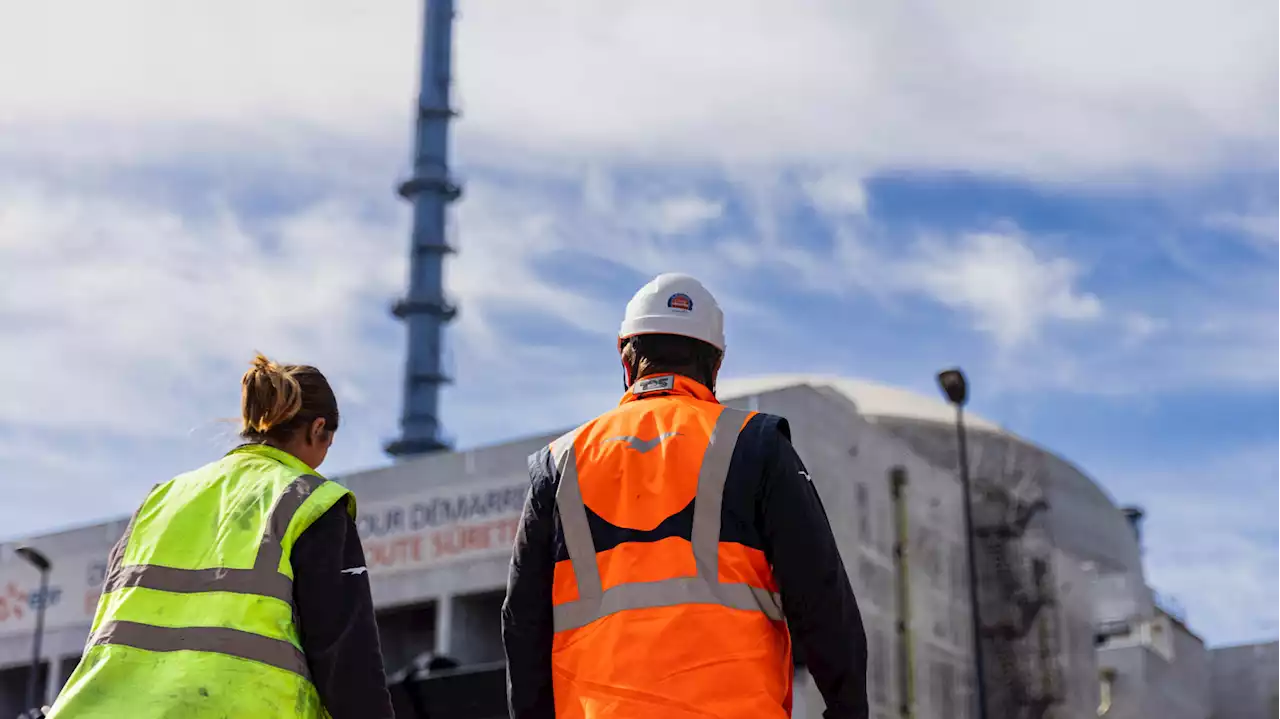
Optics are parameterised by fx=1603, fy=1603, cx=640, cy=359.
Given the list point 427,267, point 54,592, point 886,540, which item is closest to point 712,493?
→ point 886,540

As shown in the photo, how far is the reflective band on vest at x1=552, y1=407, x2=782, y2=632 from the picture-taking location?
3717mm

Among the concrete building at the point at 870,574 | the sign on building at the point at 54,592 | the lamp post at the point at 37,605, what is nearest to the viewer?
Answer: the lamp post at the point at 37,605

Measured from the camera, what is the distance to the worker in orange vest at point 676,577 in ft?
11.9

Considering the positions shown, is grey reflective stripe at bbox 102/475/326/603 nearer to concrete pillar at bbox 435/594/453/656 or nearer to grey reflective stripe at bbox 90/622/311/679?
grey reflective stripe at bbox 90/622/311/679

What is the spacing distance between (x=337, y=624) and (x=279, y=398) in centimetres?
66

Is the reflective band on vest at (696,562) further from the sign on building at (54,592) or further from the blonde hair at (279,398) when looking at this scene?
the sign on building at (54,592)

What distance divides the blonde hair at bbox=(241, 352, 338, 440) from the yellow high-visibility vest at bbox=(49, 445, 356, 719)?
0.36ft

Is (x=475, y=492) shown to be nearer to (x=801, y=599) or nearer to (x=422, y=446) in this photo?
(x=422, y=446)

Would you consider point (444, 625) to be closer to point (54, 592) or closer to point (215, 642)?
point (54, 592)

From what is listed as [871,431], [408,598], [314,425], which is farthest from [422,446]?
[314,425]

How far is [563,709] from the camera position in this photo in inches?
151

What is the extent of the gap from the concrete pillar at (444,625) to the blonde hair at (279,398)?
33.9 metres

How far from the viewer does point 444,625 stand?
123 feet

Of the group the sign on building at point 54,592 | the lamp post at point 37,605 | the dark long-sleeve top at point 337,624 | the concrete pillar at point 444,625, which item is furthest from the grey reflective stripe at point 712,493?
the sign on building at point 54,592
